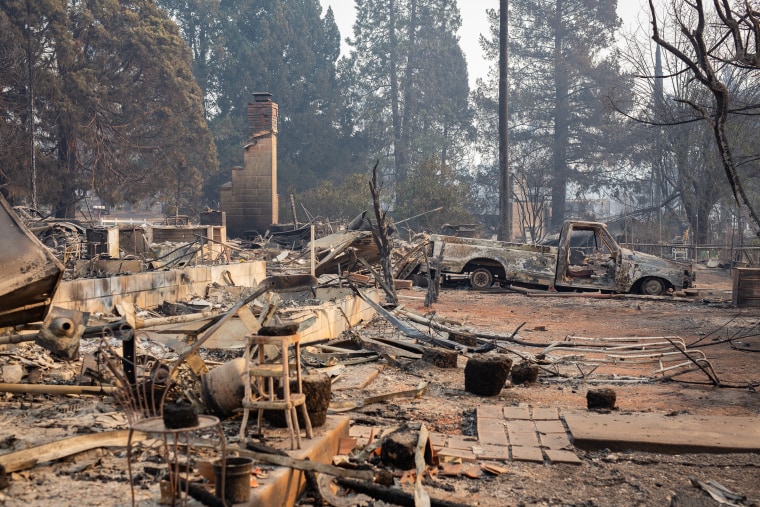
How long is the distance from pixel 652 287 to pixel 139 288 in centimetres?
1230

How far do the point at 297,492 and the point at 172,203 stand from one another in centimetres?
3398

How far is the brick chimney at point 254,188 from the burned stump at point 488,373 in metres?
20.9

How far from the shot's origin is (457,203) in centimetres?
3781

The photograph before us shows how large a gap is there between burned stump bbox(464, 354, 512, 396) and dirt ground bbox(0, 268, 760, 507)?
0.14m

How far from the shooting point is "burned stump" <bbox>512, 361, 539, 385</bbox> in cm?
820

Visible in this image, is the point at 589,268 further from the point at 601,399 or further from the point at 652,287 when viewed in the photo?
the point at 601,399

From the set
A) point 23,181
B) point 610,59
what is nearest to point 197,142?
point 23,181

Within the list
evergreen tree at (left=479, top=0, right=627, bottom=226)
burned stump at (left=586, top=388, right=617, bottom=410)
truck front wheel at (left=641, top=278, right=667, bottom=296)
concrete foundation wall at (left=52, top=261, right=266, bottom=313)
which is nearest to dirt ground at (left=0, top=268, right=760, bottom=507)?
burned stump at (left=586, top=388, right=617, bottom=410)

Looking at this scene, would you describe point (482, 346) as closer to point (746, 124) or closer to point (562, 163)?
point (746, 124)

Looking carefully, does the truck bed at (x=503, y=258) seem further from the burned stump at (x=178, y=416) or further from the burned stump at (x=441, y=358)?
the burned stump at (x=178, y=416)

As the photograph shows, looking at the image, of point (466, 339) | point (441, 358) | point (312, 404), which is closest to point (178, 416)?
point (312, 404)

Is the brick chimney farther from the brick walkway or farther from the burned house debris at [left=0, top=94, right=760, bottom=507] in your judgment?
the brick walkway

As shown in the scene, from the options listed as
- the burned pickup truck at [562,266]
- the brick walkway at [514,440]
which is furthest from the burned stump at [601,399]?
the burned pickup truck at [562,266]

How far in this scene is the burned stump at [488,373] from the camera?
7.45 m
